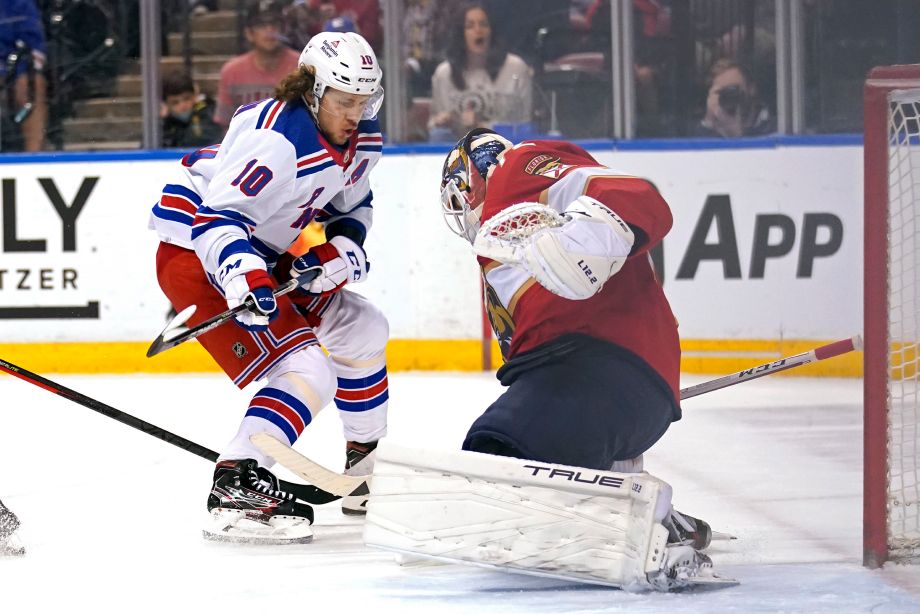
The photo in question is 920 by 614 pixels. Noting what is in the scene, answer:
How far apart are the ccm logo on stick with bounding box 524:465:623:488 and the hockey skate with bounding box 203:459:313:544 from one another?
744mm

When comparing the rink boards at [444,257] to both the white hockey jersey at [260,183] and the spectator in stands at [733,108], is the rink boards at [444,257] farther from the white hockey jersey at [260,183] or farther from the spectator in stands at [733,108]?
the white hockey jersey at [260,183]

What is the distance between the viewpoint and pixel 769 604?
82.8 inches

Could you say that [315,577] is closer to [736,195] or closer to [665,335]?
[665,335]

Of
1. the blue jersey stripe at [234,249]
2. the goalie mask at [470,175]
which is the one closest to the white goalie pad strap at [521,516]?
the goalie mask at [470,175]

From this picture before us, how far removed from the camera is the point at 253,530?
8.76 ft

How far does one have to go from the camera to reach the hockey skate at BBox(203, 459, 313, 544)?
105 inches

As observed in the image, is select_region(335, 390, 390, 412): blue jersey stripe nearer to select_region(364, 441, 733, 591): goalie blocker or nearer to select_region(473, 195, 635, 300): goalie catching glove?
select_region(364, 441, 733, 591): goalie blocker

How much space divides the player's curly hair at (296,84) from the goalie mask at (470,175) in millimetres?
458

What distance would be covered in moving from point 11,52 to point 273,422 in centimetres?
389

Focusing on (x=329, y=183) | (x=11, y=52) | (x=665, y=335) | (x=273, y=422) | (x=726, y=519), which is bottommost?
(x=726, y=519)

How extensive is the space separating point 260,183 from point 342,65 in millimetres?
288

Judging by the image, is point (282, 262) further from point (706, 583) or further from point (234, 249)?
point (706, 583)

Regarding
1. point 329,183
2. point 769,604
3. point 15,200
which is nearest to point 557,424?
point 769,604

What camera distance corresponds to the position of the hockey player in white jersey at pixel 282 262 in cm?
270
